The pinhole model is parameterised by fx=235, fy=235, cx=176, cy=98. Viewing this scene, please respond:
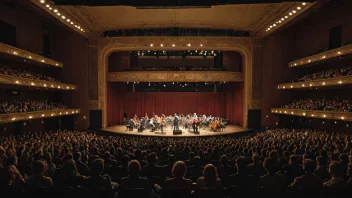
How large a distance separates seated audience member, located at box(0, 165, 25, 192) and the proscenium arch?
19.5 meters

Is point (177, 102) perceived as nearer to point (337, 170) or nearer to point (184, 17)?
point (184, 17)

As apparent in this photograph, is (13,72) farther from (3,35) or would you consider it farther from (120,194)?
(120,194)

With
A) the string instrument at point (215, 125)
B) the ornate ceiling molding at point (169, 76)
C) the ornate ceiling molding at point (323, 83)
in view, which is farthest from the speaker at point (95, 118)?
the ornate ceiling molding at point (323, 83)

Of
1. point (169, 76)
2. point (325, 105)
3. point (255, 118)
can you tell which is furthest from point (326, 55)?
point (169, 76)

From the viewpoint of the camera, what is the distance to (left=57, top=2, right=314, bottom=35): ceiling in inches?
705

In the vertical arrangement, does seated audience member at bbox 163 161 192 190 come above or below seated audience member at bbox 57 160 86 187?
above

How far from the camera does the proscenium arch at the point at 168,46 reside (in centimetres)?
2281

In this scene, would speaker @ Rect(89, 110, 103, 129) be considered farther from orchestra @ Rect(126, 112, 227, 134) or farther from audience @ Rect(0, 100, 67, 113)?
orchestra @ Rect(126, 112, 227, 134)

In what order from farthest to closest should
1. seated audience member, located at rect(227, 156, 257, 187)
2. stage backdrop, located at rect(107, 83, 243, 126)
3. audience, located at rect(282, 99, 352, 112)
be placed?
stage backdrop, located at rect(107, 83, 243, 126), audience, located at rect(282, 99, 352, 112), seated audience member, located at rect(227, 156, 257, 187)

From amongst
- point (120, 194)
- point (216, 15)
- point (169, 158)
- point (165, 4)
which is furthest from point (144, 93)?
point (120, 194)

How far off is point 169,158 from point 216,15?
15.8 meters

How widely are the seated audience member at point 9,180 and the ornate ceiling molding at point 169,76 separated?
19280 millimetres

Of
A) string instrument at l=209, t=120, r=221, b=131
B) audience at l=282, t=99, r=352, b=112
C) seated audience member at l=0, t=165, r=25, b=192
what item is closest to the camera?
seated audience member at l=0, t=165, r=25, b=192

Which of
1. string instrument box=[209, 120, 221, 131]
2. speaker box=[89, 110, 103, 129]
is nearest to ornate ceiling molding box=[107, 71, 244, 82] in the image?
speaker box=[89, 110, 103, 129]
